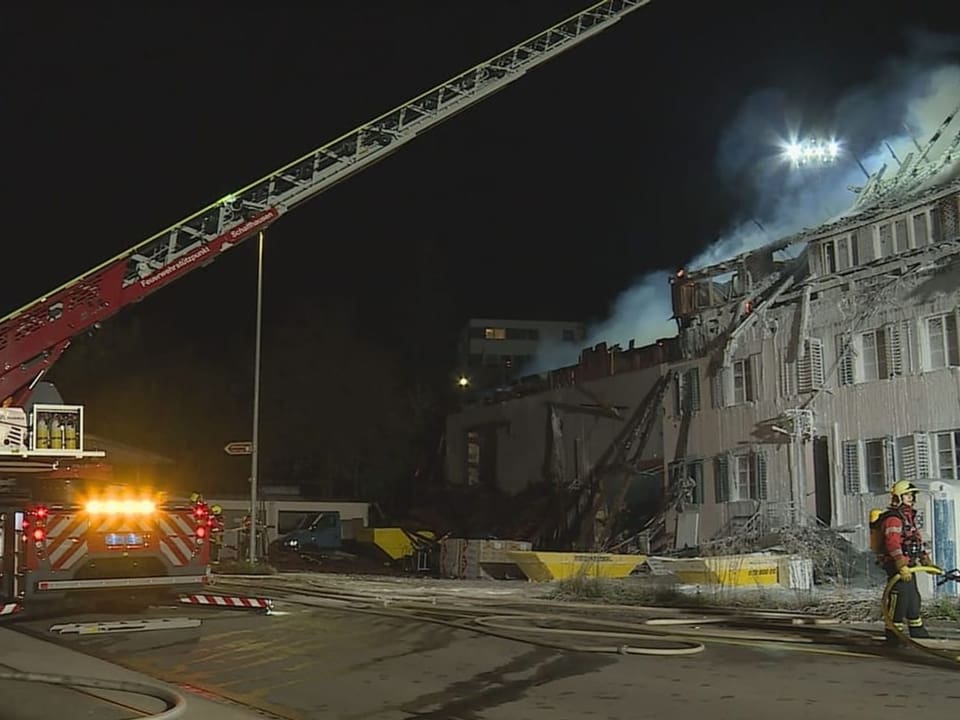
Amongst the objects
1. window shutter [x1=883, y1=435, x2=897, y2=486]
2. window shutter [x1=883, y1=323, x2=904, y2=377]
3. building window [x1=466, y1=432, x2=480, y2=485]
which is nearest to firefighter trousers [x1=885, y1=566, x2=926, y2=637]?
window shutter [x1=883, y1=435, x2=897, y2=486]

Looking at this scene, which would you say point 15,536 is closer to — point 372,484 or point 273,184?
point 273,184

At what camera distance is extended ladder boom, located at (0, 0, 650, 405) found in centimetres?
1367

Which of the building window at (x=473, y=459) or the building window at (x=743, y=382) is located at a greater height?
the building window at (x=743, y=382)

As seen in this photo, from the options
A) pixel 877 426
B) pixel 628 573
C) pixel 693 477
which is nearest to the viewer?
pixel 628 573

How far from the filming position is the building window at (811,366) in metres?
25.7

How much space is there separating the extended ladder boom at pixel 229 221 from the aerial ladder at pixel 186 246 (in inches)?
0.5

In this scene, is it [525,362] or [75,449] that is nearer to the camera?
[75,449]

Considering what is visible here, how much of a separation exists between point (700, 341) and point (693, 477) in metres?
3.60

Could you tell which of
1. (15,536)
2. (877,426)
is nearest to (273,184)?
(15,536)

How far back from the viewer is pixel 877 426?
24.3 meters

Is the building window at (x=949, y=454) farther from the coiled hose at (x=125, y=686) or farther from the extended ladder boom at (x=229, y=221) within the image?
the coiled hose at (x=125, y=686)

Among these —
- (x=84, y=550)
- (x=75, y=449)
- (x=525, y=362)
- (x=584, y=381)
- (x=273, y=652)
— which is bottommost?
(x=273, y=652)

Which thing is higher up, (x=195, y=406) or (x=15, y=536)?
(x=195, y=406)

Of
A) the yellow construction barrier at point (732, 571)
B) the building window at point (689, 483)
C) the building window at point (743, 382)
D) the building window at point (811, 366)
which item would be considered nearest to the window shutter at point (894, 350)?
the building window at point (811, 366)
